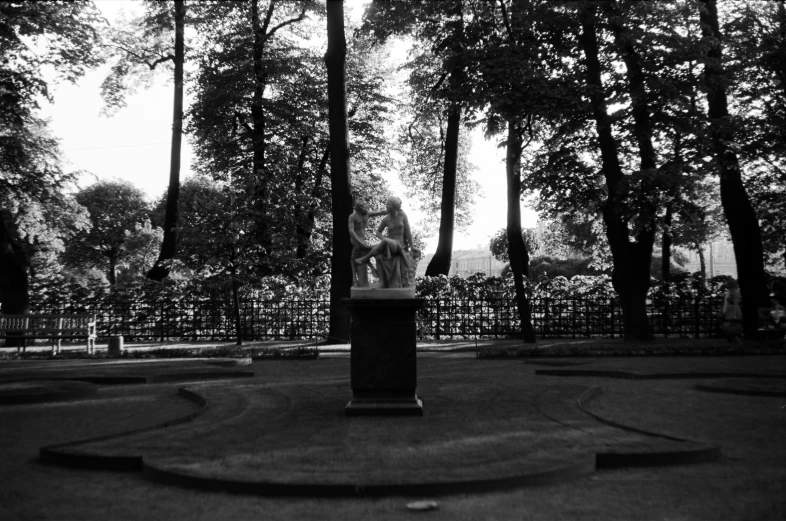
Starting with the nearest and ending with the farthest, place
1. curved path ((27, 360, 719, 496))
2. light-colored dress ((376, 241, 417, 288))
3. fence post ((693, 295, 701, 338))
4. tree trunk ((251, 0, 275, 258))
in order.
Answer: curved path ((27, 360, 719, 496)), light-colored dress ((376, 241, 417, 288)), fence post ((693, 295, 701, 338)), tree trunk ((251, 0, 275, 258))

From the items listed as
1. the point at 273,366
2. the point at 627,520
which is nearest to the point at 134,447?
the point at 627,520

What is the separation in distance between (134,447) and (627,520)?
4330 millimetres

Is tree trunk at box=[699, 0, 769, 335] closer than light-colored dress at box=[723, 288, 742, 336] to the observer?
No

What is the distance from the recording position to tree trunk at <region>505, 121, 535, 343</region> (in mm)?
21375

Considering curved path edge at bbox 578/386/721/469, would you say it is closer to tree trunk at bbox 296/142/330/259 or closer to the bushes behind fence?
the bushes behind fence

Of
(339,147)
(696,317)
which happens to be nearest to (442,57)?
(339,147)

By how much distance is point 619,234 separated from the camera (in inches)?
867

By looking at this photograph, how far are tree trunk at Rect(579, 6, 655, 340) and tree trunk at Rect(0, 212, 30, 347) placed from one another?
59.8ft

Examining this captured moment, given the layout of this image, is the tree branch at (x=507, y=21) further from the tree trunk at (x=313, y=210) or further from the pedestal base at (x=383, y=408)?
the pedestal base at (x=383, y=408)

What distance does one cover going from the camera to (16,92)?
23016 mm

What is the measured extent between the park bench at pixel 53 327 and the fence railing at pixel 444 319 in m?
5.40

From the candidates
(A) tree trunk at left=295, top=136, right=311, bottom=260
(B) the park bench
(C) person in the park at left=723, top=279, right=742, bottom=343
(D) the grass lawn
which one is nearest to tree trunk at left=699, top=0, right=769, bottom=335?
(C) person in the park at left=723, top=279, right=742, bottom=343

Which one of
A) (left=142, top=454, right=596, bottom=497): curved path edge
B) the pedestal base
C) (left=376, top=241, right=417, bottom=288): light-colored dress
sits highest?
(left=376, top=241, right=417, bottom=288): light-colored dress

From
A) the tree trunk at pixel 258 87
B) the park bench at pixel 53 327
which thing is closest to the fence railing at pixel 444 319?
the park bench at pixel 53 327
